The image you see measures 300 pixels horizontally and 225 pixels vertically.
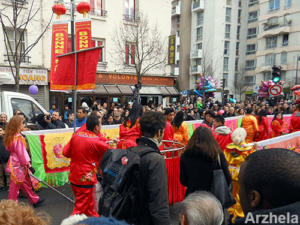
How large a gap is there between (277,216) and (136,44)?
17.7 m

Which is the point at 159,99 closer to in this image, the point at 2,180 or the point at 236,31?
the point at 2,180

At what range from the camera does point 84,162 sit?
3391 mm

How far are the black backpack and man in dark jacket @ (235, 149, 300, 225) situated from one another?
42.1 inches

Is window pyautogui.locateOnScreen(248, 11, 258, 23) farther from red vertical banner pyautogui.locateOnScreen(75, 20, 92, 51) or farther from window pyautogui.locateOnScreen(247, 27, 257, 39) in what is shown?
red vertical banner pyautogui.locateOnScreen(75, 20, 92, 51)

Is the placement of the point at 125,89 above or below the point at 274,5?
below

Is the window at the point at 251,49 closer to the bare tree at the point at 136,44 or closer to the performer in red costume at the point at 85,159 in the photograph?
the bare tree at the point at 136,44

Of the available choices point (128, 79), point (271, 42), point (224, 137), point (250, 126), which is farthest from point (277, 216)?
point (271, 42)

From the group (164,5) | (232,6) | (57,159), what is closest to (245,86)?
(232,6)

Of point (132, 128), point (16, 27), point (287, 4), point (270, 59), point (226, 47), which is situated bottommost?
point (132, 128)

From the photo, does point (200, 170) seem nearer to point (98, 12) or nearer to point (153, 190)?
point (153, 190)

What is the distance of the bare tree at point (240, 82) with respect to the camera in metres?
40.1

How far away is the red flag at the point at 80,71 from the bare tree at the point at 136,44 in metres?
13.7

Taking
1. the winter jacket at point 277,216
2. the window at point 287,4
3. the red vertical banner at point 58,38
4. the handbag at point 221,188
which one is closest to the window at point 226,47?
the window at point 287,4

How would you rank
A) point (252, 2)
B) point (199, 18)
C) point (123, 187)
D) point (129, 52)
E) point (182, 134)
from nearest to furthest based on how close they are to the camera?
→ point (123, 187) → point (182, 134) → point (129, 52) → point (199, 18) → point (252, 2)
